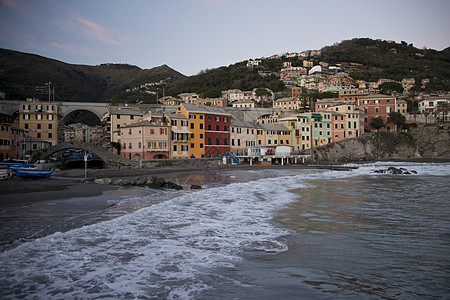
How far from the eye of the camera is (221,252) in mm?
7645

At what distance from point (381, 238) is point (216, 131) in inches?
1856

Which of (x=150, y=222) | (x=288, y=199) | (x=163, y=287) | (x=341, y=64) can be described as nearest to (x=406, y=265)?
(x=163, y=287)

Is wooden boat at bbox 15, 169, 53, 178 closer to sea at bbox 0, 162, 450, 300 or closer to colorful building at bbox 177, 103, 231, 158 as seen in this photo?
sea at bbox 0, 162, 450, 300

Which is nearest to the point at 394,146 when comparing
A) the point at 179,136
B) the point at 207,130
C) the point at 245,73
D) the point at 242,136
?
the point at 242,136

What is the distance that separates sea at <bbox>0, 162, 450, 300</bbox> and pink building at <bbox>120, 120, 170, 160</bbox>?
106ft

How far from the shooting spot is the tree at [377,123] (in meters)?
71.4

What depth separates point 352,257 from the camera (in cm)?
719

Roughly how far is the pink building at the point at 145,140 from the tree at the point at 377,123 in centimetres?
5162

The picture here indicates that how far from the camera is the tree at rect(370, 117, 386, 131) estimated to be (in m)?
71.4

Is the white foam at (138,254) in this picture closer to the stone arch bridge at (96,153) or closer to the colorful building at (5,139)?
the stone arch bridge at (96,153)

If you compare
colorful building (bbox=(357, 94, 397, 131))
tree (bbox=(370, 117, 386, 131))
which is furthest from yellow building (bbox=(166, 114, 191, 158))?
colorful building (bbox=(357, 94, 397, 131))

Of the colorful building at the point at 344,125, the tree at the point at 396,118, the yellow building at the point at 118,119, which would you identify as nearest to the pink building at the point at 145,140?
the yellow building at the point at 118,119

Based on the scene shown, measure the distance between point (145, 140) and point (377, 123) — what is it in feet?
184

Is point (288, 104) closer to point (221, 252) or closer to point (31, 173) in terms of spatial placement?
point (31, 173)
